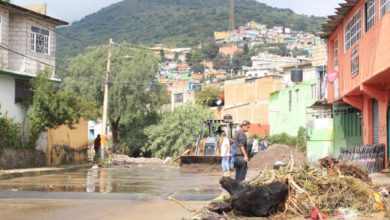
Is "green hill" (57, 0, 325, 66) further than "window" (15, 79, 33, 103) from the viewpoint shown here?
Yes

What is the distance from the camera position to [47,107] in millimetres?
28250

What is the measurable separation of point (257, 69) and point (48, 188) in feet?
207

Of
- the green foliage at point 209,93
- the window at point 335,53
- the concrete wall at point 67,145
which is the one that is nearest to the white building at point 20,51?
the concrete wall at point 67,145

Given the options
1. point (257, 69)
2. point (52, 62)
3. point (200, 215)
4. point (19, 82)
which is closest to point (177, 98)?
point (257, 69)

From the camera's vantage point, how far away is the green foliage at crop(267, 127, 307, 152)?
47.7 meters

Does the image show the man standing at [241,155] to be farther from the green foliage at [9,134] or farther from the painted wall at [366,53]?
the green foliage at [9,134]

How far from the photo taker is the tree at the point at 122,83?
168 feet

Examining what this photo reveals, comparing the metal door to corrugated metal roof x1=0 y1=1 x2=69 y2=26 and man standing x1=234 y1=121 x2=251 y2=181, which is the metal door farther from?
corrugated metal roof x1=0 y1=1 x2=69 y2=26

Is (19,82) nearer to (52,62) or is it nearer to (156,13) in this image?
(52,62)

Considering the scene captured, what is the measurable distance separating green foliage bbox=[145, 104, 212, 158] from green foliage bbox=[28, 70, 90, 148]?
1986 cm

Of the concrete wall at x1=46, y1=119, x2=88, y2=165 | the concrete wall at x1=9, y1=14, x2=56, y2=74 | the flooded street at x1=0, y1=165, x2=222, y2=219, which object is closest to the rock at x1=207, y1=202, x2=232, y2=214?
the flooded street at x1=0, y1=165, x2=222, y2=219

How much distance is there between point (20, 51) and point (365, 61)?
18503 millimetres

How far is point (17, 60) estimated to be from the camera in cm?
3128

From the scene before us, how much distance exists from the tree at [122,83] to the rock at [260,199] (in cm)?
4126
